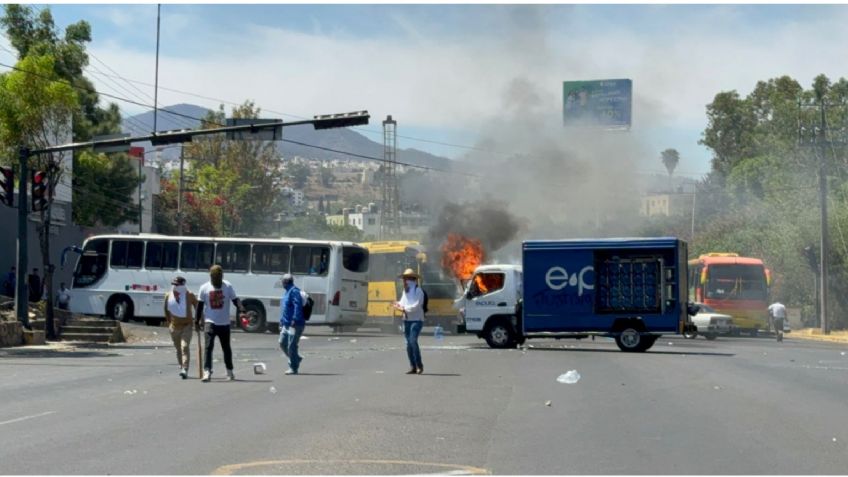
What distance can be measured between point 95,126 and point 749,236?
39917 mm

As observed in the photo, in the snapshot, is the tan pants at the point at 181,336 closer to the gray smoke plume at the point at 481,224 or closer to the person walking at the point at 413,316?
the person walking at the point at 413,316

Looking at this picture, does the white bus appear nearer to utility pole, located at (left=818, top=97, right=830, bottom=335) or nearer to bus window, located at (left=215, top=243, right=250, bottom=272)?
bus window, located at (left=215, top=243, right=250, bottom=272)

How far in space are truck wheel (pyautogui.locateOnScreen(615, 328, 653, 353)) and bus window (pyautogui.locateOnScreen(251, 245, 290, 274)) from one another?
618 inches

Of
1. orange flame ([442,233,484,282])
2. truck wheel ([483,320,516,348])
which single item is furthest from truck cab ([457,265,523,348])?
orange flame ([442,233,484,282])

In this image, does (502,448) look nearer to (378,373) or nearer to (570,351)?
(378,373)

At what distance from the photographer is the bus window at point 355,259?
137 feet

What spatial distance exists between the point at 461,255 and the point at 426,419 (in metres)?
36.9

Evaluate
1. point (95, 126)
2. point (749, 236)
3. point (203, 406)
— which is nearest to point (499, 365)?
point (203, 406)

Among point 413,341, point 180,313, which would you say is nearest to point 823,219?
point 413,341

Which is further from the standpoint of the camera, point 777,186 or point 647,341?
point 777,186

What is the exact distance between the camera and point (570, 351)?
97.8ft

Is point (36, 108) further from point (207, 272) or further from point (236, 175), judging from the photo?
point (236, 175)

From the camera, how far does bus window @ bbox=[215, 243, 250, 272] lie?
4141 centimetres

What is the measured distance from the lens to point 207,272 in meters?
41.3
